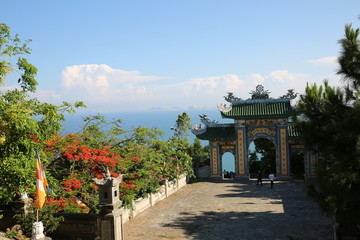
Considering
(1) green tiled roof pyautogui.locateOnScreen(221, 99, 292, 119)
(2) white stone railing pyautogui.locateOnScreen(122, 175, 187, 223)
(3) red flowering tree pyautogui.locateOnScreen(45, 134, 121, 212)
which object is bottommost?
(2) white stone railing pyautogui.locateOnScreen(122, 175, 187, 223)

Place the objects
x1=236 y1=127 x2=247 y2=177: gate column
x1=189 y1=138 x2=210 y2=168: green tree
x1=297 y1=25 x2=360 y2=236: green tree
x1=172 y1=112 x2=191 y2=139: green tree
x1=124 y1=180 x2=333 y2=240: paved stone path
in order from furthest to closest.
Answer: x1=172 y1=112 x2=191 y2=139: green tree
x1=189 y1=138 x2=210 y2=168: green tree
x1=236 y1=127 x2=247 y2=177: gate column
x1=124 y1=180 x2=333 y2=240: paved stone path
x1=297 y1=25 x2=360 y2=236: green tree

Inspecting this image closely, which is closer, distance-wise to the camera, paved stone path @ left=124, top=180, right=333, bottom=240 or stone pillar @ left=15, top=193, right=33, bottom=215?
stone pillar @ left=15, top=193, right=33, bottom=215

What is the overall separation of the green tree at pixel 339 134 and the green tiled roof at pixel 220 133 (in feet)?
44.1

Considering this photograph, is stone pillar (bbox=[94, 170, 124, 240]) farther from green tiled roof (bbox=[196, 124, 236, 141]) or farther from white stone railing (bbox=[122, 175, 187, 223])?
green tiled roof (bbox=[196, 124, 236, 141])

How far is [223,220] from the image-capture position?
Result: 1379 centimetres

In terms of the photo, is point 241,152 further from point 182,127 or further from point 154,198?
point 154,198

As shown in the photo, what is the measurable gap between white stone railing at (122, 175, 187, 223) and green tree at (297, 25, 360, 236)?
27.4 ft

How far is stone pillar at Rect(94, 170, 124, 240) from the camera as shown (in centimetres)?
1024

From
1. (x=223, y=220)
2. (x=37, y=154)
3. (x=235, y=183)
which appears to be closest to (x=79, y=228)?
(x=37, y=154)

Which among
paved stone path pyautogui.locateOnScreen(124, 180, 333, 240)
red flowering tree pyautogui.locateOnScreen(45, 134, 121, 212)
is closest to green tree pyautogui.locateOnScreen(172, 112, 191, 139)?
paved stone path pyautogui.locateOnScreen(124, 180, 333, 240)

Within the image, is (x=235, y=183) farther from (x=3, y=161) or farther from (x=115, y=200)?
(x=3, y=161)

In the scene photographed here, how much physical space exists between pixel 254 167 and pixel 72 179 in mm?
16657

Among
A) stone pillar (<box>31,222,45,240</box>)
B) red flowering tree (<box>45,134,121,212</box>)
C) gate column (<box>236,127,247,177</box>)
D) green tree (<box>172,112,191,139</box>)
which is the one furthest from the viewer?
green tree (<box>172,112,191,139</box>)

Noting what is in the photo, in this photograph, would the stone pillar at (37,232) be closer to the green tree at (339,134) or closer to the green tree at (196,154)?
the green tree at (339,134)
